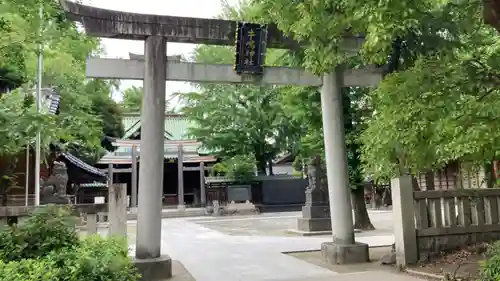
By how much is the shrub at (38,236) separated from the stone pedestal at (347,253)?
5848mm

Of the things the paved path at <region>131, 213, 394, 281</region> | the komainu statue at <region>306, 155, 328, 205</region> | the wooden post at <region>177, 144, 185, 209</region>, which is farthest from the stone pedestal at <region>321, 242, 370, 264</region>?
the wooden post at <region>177, 144, 185, 209</region>

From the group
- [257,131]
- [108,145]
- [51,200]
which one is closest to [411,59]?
[51,200]

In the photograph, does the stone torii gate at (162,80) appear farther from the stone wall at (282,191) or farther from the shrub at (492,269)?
the stone wall at (282,191)

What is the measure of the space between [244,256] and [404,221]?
4.54 metres

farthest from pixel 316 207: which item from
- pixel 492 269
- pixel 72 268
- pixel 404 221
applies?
pixel 72 268

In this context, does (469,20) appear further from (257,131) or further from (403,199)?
(257,131)

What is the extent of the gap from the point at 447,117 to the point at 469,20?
1889mm

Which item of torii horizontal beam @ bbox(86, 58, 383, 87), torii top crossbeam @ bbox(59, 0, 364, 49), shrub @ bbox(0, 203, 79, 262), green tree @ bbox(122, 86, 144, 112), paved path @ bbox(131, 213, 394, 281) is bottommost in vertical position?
paved path @ bbox(131, 213, 394, 281)

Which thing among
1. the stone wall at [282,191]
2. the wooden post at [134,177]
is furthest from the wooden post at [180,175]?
the stone wall at [282,191]

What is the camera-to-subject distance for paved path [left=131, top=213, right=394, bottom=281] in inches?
352

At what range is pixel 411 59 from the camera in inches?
372

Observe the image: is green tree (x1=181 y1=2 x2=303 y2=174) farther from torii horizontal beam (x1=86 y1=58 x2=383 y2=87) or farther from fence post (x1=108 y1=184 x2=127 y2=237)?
fence post (x1=108 y1=184 x2=127 y2=237)

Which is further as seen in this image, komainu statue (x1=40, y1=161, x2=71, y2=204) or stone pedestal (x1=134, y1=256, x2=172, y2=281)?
komainu statue (x1=40, y1=161, x2=71, y2=204)

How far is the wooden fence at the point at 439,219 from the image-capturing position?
9.04m
